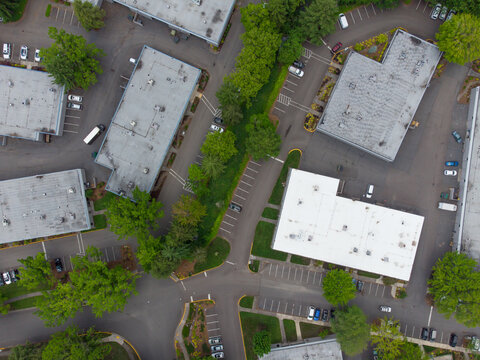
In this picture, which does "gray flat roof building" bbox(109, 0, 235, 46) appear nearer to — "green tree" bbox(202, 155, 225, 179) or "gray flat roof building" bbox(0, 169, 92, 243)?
"green tree" bbox(202, 155, 225, 179)

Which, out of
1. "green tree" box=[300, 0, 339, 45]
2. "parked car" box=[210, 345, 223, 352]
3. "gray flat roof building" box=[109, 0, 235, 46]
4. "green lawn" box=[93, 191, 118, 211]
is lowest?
"parked car" box=[210, 345, 223, 352]

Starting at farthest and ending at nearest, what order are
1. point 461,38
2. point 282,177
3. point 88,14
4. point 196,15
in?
1. point 282,177
2. point 196,15
3. point 88,14
4. point 461,38

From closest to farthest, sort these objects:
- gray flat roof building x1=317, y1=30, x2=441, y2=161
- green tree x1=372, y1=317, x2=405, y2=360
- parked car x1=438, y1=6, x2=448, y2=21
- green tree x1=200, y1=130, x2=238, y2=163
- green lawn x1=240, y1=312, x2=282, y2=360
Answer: green tree x1=200, y1=130, x2=238, y2=163 < green tree x1=372, y1=317, x2=405, y2=360 < gray flat roof building x1=317, y1=30, x2=441, y2=161 < parked car x1=438, y1=6, x2=448, y2=21 < green lawn x1=240, y1=312, x2=282, y2=360

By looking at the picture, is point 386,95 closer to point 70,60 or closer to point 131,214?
point 131,214

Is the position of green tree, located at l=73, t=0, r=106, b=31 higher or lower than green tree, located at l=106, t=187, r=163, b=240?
higher

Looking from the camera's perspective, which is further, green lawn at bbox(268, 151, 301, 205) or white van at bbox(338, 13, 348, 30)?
green lawn at bbox(268, 151, 301, 205)

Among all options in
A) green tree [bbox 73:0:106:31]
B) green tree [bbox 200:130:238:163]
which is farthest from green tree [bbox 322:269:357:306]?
green tree [bbox 73:0:106:31]

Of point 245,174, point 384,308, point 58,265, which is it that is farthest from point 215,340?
point 58,265
